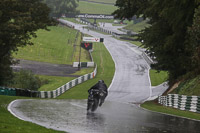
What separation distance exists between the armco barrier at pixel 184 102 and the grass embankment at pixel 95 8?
147 meters

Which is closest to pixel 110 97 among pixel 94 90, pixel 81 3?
pixel 94 90

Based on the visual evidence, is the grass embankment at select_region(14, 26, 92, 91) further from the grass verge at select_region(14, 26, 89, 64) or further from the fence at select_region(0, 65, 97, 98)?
the fence at select_region(0, 65, 97, 98)

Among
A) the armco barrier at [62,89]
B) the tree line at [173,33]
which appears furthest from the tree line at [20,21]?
the armco barrier at [62,89]

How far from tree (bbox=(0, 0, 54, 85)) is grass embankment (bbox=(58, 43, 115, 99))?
47.8ft

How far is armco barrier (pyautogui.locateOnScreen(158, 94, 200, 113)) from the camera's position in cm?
2142

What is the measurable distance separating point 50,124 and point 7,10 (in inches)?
684

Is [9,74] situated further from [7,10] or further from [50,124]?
[50,124]

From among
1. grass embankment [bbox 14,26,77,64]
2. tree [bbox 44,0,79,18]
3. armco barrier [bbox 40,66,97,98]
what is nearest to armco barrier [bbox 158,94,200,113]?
armco barrier [bbox 40,66,97,98]

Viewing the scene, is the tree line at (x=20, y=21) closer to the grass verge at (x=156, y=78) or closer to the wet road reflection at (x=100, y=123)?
the wet road reflection at (x=100, y=123)

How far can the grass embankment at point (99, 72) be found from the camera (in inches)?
1810

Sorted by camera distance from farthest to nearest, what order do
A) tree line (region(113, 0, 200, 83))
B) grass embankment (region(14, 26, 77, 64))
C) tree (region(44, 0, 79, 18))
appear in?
tree (region(44, 0, 79, 18)) < grass embankment (region(14, 26, 77, 64)) < tree line (region(113, 0, 200, 83))

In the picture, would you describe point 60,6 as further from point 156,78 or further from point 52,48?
point 156,78

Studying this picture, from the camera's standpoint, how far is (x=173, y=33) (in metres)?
31.2

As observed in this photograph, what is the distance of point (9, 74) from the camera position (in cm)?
4300
